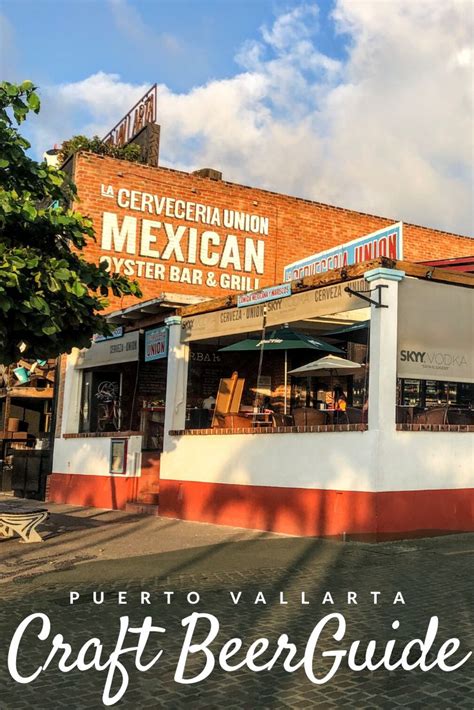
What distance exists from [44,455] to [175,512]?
6.57 m

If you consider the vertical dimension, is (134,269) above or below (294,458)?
above

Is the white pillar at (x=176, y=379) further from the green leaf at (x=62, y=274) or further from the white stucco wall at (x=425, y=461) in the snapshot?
the green leaf at (x=62, y=274)

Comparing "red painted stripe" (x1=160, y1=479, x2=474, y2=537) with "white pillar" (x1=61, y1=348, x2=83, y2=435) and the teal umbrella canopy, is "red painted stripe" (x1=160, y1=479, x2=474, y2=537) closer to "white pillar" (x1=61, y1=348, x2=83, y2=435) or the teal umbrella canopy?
the teal umbrella canopy

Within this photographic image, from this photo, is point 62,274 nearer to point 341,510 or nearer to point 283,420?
point 341,510

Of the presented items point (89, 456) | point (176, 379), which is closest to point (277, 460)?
point (176, 379)

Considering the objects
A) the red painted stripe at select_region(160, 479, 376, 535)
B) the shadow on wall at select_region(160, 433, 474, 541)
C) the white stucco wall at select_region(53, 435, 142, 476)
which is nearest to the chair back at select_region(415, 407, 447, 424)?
the shadow on wall at select_region(160, 433, 474, 541)

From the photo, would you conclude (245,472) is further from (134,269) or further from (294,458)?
(134,269)

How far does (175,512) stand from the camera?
13.9 metres

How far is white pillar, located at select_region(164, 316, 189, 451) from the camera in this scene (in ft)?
47.2

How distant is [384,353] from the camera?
34.4ft

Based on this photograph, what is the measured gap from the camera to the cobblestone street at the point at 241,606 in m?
4.65

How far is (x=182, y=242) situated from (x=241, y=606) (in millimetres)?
13919

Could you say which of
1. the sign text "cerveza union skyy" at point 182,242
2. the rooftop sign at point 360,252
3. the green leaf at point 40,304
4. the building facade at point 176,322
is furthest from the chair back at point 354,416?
the sign text "cerveza union skyy" at point 182,242

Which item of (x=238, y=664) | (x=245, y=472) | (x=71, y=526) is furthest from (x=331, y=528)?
(x=238, y=664)
